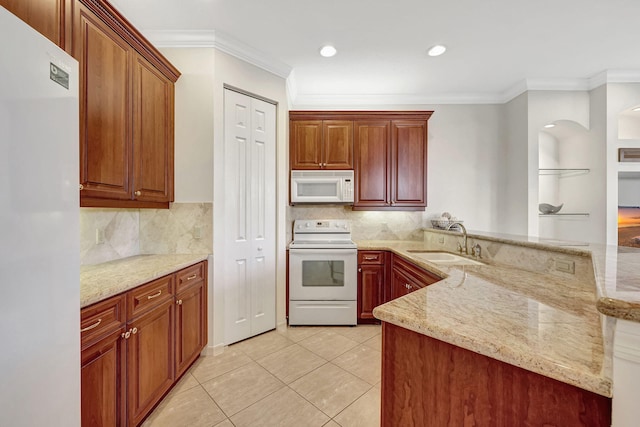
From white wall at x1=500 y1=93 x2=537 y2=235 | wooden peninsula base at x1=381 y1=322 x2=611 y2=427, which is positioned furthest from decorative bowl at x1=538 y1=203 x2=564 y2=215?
wooden peninsula base at x1=381 y1=322 x2=611 y2=427

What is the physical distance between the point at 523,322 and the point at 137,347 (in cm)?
185

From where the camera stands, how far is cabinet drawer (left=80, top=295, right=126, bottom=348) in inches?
42.1

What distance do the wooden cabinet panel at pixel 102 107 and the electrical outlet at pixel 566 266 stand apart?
2757mm

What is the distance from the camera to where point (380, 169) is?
3.08m

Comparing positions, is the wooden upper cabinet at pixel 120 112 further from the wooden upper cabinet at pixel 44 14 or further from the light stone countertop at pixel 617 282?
the light stone countertop at pixel 617 282

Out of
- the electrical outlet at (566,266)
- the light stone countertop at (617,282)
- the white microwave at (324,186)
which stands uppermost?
the white microwave at (324,186)

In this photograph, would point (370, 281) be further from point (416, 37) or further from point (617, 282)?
point (416, 37)

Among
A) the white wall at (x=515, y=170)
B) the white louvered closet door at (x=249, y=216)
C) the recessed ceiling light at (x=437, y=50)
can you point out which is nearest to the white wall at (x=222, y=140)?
the white louvered closet door at (x=249, y=216)

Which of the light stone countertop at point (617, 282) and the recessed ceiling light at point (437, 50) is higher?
the recessed ceiling light at point (437, 50)

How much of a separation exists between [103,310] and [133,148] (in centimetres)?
108

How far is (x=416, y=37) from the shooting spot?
223 cm

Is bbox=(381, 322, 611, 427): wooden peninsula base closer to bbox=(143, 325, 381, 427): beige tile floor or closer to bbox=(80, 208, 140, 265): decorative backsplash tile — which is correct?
bbox=(143, 325, 381, 427): beige tile floor

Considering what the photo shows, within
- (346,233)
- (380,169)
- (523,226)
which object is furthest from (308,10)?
(523,226)

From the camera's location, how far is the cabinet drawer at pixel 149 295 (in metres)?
1.35
